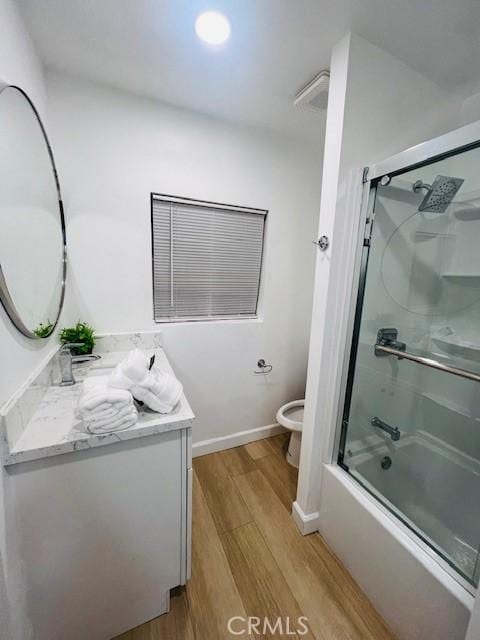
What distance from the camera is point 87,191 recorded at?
1394 mm

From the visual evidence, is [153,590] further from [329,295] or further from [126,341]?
→ [329,295]

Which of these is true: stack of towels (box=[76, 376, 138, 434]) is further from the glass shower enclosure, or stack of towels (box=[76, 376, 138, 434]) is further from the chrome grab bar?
the chrome grab bar

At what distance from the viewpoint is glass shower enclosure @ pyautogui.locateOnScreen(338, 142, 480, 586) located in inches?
49.1

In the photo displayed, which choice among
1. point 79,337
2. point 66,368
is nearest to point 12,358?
point 66,368

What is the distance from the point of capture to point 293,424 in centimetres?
172

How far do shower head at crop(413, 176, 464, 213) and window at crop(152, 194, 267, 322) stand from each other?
0.97m

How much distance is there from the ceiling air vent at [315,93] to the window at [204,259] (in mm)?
643

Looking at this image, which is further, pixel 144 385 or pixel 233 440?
pixel 233 440

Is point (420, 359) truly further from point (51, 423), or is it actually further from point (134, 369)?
point (51, 423)

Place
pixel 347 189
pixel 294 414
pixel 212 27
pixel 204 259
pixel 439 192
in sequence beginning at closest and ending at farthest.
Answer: pixel 212 27
pixel 347 189
pixel 439 192
pixel 204 259
pixel 294 414

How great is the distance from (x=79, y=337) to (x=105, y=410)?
2.40 ft

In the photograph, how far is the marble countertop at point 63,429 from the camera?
2.43 ft

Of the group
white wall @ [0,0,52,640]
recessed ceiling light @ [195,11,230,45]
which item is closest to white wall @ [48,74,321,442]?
white wall @ [0,0,52,640]
